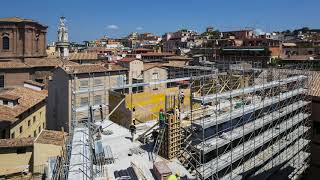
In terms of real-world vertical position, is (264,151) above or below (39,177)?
above

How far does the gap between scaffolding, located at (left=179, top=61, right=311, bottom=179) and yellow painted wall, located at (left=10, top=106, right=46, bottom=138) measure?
12.3 metres

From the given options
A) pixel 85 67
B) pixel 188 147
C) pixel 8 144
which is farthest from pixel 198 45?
pixel 188 147

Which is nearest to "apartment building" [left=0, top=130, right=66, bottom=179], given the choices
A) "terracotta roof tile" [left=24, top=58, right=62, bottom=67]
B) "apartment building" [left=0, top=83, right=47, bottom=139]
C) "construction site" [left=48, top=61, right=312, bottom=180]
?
"apartment building" [left=0, top=83, right=47, bottom=139]

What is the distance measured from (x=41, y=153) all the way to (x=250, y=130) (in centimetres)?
1136

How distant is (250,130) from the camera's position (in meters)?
14.1

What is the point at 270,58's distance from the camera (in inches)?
1688

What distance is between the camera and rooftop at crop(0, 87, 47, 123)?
2205 centimetres

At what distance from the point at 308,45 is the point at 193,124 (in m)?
44.1

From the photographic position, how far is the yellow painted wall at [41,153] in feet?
62.9

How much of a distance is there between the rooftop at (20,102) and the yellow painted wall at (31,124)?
785 mm

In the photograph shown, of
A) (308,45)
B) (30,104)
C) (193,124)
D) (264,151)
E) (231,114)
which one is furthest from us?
(308,45)

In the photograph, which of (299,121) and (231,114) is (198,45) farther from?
(231,114)

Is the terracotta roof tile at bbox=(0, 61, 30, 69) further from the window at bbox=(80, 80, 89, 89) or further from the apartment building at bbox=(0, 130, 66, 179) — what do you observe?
the apartment building at bbox=(0, 130, 66, 179)

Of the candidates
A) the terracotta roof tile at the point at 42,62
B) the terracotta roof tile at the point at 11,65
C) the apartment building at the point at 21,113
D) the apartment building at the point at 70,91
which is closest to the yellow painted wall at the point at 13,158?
the apartment building at the point at 21,113
